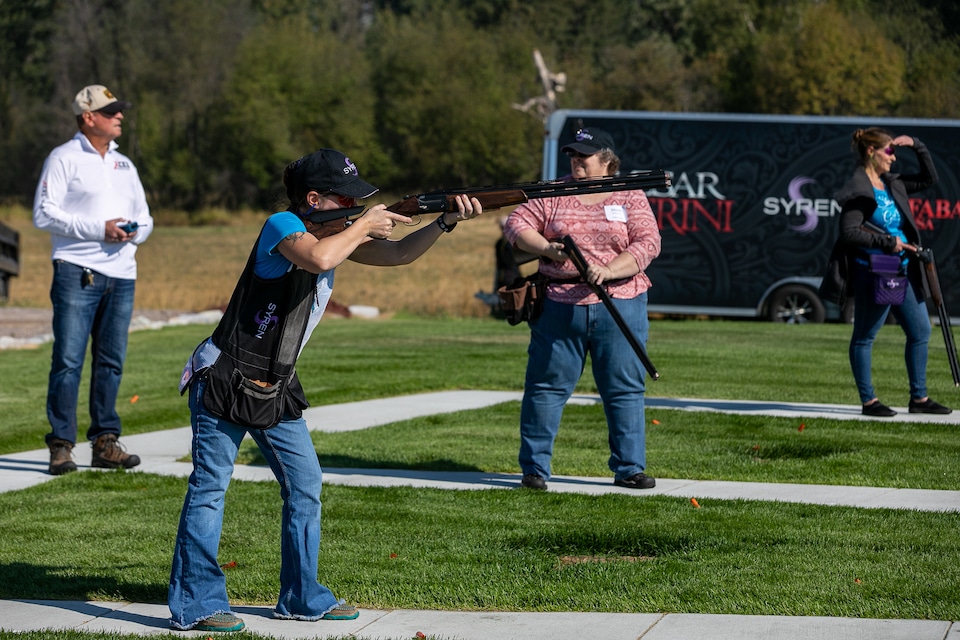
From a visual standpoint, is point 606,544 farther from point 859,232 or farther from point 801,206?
point 801,206

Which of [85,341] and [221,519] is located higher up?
[85,341]

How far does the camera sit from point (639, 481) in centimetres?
754

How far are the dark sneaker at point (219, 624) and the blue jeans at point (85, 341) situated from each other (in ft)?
11.3

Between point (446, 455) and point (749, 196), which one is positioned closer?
point (446, 455)

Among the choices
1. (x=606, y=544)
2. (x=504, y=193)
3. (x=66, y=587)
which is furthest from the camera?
(x=606, y=544)

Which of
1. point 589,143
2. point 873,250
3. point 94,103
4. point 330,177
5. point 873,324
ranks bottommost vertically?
point 873,324

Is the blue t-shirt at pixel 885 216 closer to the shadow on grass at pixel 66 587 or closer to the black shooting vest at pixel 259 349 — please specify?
the black shooting vest at pixel 259 349

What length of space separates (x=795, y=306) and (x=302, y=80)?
48768 mm

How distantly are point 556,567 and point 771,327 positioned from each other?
44.7 feet

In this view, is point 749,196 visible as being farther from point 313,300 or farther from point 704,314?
point 313,300

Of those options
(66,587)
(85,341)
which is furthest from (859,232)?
(66,587)

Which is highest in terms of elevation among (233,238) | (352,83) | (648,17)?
(648,17)

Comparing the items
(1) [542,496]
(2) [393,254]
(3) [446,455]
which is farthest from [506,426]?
(2) [393,254]

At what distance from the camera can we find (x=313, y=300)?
5031 mm
